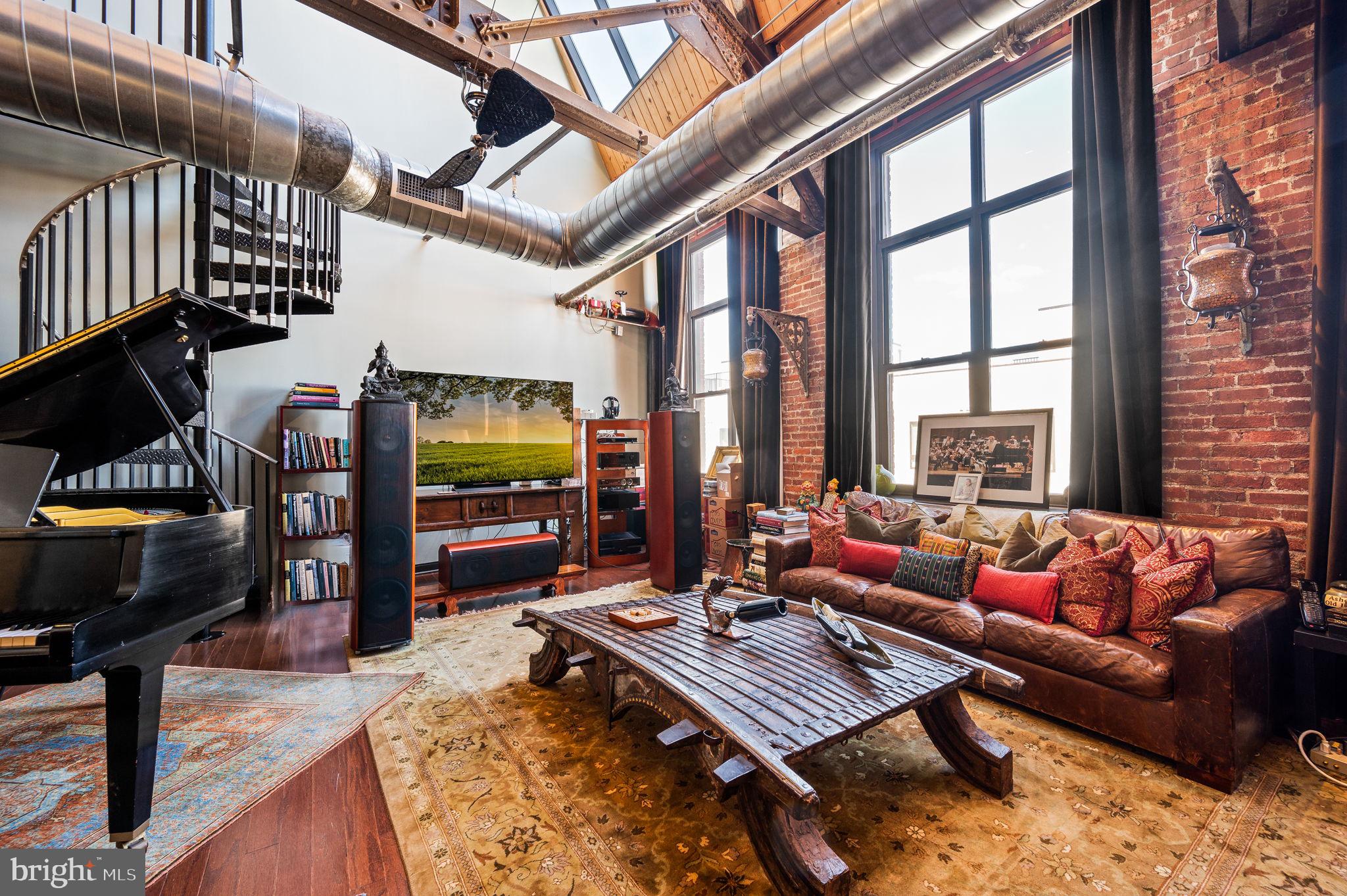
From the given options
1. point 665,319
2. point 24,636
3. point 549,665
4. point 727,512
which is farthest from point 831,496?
point 24,636

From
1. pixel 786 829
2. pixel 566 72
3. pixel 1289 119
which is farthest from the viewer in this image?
pixel 566 72

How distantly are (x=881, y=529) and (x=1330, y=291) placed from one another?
77.9 inches

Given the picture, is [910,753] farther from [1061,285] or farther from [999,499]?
[1061,285]

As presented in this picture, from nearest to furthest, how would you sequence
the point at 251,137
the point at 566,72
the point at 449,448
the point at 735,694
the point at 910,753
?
the point at 735,694
the point at 910,753
the point at 251,137
the point at 449,448
the point at 566,72

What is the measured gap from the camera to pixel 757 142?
2.52m

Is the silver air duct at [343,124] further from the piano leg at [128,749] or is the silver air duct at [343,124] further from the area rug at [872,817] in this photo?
the area rug at [872,817]

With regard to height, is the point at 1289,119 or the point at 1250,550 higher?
the point at 1289,119

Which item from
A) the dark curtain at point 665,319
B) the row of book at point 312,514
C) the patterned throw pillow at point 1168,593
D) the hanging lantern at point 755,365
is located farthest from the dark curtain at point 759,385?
the row of book at point 312,514

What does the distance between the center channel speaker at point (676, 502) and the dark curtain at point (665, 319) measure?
5.27 feet

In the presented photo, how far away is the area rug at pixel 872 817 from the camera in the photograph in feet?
4.31

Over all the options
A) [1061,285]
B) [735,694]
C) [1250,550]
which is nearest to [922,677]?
[735,694]

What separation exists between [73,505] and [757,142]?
141 inches

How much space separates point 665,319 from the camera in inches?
238

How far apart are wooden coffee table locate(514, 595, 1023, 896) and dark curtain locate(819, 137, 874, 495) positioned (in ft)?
5.90
